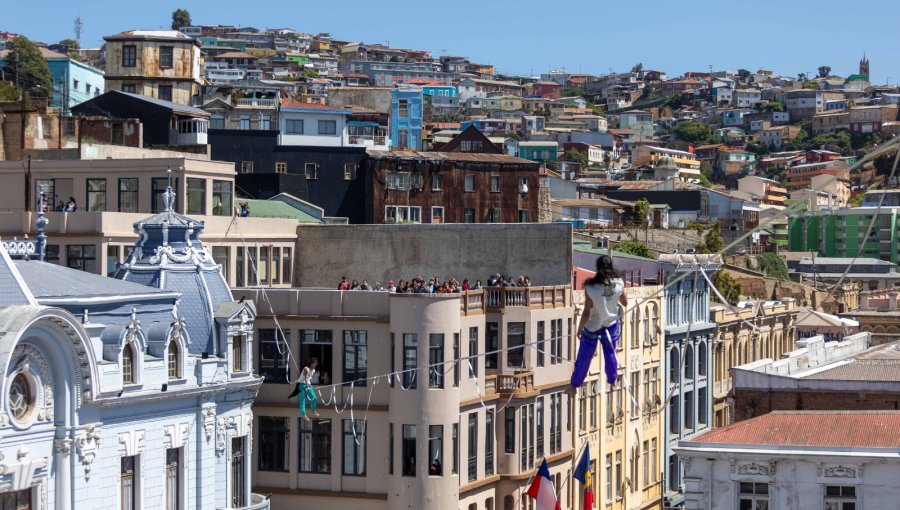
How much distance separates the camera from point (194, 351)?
5519 cm

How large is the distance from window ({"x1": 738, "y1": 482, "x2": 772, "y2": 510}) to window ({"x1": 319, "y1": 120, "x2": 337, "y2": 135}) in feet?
166

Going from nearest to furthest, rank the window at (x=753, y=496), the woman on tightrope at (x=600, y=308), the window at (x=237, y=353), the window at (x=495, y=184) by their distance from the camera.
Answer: the woman on tightrope at (x=600, y=308), the window at (x=237, y=353), the window at (x=753, y=496), the window at (x=495, y=184)

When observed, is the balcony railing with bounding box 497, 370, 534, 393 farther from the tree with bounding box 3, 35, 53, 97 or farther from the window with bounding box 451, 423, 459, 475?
the tree with bounding box 3, 35, 53, 97

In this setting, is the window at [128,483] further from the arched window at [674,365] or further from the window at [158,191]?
the arched window at [674,365]

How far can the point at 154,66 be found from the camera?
405ft

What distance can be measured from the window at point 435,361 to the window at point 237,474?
7454 millimetres

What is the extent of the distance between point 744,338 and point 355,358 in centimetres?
4029

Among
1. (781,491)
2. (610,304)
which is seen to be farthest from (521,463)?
(610,304)

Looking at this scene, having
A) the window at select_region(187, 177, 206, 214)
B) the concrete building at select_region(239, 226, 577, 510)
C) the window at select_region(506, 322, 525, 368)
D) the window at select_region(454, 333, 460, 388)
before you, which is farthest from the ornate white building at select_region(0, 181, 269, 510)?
the window at select_region(506, 322, 525, 368)

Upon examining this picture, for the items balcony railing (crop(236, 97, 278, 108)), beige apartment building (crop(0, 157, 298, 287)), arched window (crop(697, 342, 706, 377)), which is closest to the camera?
beige apartment building (crop(0, 157, 298, 287))

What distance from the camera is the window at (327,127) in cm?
10938

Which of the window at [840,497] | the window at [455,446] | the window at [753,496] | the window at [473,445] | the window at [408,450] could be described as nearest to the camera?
the window at [840,497]

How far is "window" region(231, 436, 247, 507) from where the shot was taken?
185 feet

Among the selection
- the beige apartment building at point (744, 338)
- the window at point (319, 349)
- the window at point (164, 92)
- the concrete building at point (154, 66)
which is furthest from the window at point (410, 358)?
the window at point (164, 92)
